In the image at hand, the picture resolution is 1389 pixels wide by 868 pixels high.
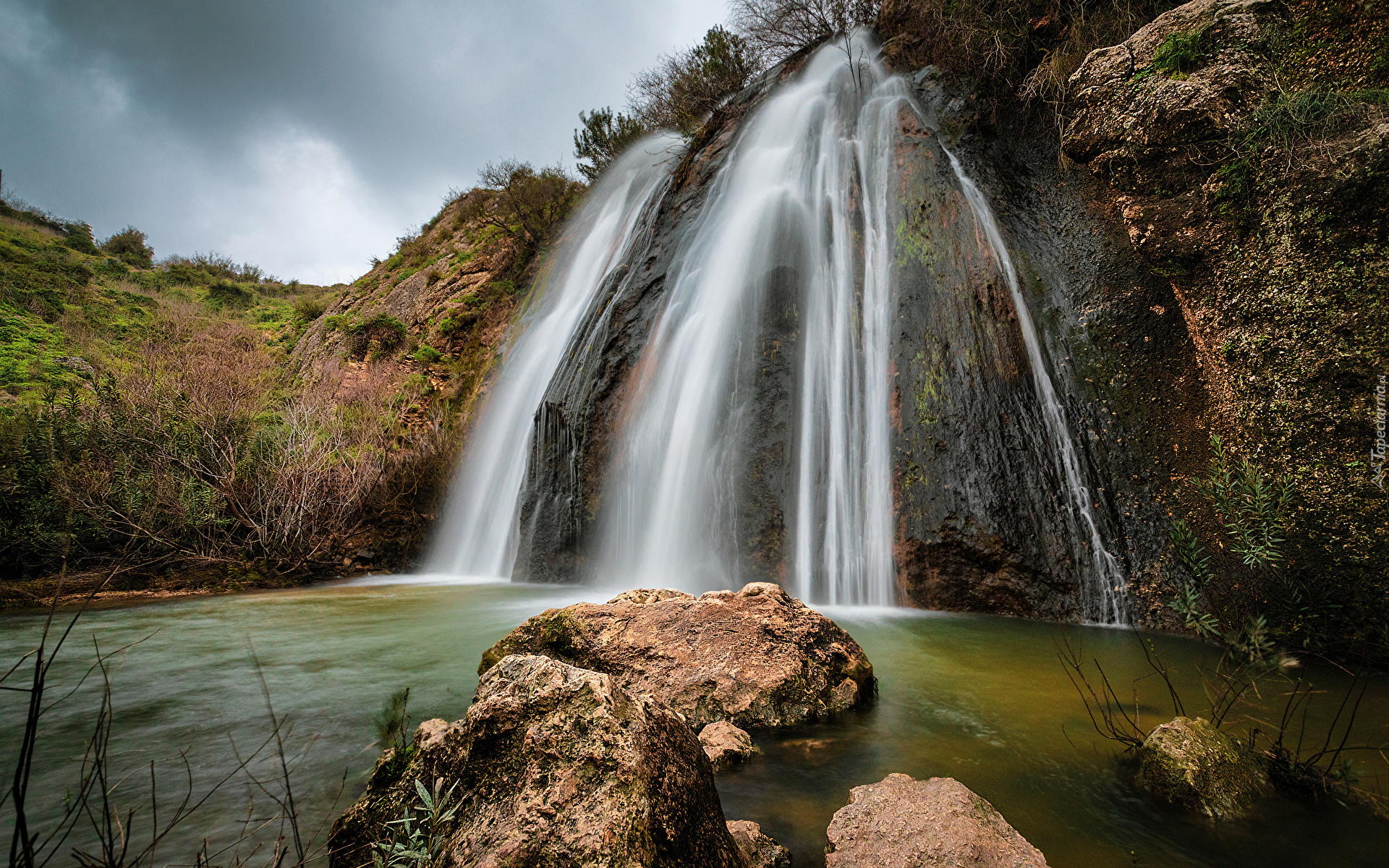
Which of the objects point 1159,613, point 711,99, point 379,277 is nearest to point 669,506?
point 1159,613

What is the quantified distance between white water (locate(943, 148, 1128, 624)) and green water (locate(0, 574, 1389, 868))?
0.38m

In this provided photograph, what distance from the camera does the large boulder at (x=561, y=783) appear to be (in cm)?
178

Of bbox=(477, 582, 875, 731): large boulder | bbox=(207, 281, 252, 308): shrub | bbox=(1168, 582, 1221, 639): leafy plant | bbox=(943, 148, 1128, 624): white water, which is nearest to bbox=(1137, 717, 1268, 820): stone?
bbox=(1168, 582, 1221, 639): leafy plant

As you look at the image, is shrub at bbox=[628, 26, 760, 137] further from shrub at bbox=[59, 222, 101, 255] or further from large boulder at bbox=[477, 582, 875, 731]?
shrub at bbox=[59, 222, 101, 255]

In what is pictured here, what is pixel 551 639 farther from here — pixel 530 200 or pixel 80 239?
pixel 80 239

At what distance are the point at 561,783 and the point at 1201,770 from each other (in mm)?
2845

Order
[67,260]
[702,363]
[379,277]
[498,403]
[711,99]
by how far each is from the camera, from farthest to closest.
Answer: [67,260] → [379,277] → [711,99] → [498,403] → [702,363]

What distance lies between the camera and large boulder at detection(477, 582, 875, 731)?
12.2ft

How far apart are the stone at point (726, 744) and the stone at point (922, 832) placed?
2.84ft

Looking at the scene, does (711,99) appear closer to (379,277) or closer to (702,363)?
(702,363)

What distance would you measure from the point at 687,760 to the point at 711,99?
19.2m

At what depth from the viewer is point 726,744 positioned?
10.7ft

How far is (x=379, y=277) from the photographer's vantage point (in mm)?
24016

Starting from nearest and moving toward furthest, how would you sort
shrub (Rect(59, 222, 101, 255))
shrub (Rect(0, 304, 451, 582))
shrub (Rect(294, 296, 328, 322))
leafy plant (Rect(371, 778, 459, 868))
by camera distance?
1. leafy plant (Rect(371, 778, 459, 868))
2. shrub (Rect(0, 304, 451, 582))
3. shrub (Rect(294, 296, 328, 322))
4. shrub (Rect(59, 222, 101, 255))
